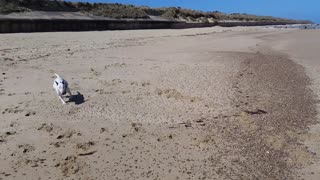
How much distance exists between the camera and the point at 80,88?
9500mm

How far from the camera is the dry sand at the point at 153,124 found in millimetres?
5453

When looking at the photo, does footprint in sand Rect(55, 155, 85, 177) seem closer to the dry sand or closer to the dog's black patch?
the dry sand

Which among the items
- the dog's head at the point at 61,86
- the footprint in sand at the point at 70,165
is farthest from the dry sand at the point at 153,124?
the dog's head at the point at 61,86

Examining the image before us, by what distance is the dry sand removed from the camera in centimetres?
545

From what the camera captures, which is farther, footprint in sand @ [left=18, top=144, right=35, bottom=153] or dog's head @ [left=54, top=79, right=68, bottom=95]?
dog's head @ [left=54, top=79, right=68, bottom=95]

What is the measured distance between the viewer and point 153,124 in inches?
279

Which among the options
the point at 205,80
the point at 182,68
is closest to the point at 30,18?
the point at 182,68

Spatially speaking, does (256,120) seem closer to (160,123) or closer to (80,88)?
(160,123)

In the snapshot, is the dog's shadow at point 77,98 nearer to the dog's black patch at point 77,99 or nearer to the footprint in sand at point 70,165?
the dog's black patch at point 77,99

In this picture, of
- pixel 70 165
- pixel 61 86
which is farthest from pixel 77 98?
pixel 70 165

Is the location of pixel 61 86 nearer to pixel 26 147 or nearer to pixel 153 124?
pixel 153 124

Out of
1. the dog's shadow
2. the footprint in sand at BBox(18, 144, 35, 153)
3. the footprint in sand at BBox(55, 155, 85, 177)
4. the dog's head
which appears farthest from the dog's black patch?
the footprint in sand at BBox(55, 155, 85, 177)

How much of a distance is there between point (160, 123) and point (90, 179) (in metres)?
2.28

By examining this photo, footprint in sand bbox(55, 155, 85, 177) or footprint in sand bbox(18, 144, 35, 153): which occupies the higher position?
footprint in sand bbox(18, 144, 35, 153)
